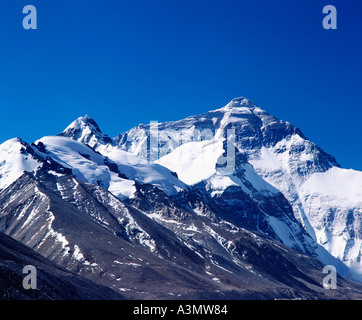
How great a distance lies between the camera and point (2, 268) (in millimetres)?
168375

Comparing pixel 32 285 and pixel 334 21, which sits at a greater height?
pixel 334 21
